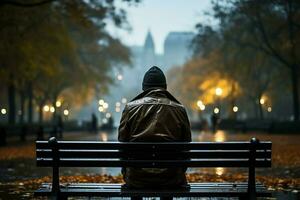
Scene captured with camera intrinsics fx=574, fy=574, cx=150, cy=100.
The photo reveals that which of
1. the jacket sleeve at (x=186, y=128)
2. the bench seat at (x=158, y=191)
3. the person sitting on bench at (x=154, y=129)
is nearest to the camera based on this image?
the bench seat at (x=158, y=191)

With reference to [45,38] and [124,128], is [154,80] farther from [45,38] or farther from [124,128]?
[45,38]

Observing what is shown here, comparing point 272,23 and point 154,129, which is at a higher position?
point 272,23

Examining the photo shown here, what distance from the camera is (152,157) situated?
7.12 m

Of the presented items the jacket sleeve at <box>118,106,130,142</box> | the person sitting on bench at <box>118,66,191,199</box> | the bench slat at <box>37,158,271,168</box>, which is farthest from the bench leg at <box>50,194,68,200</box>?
the jacket sleeve at <box>118,106,130,142</box>

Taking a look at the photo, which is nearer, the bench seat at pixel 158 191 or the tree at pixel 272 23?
the bench seat at pixel 158 191

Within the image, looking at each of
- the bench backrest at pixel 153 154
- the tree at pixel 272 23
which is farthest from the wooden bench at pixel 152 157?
the tree at pixel 272 23

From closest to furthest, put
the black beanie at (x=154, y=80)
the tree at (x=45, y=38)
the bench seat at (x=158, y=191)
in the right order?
the bench seat at (x=158, y=191), the black beanie at (x=154, y=80), the tree at (x=45, y=38)

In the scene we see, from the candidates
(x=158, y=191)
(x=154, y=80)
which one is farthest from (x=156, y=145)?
(x=154, y=80)

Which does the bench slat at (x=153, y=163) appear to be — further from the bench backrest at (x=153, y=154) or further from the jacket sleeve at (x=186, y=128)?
the jacket sleeve at (x=186, y=128)

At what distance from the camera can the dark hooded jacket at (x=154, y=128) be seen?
23.2 feet

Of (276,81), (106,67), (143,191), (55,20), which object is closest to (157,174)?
(143,191)

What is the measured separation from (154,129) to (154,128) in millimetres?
15

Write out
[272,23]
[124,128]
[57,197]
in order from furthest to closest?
[272,23], [57,197], [124,128]

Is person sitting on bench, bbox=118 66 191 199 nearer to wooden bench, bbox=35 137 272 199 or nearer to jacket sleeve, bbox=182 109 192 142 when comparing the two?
jacket sleeve, bbox=182 109 192 142
